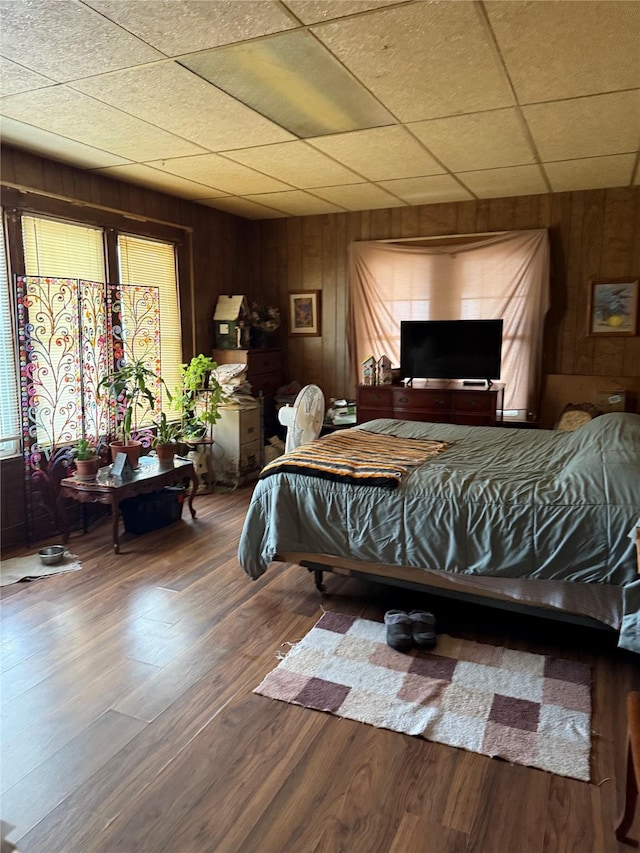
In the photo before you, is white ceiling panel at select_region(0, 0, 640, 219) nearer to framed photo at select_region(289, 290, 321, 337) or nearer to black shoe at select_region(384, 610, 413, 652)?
framed photo at select_region(289, 290, 321, 337)

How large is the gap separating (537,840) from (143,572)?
247 cm

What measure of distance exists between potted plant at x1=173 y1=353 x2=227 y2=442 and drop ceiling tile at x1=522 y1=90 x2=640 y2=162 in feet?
9.79

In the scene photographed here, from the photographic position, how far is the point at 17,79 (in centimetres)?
263

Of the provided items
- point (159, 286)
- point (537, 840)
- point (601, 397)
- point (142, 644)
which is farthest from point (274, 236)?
point (537, 840)

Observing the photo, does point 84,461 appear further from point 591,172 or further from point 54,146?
point 591,172

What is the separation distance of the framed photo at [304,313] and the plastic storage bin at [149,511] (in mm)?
2489

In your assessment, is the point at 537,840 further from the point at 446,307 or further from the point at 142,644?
the point at 446,307

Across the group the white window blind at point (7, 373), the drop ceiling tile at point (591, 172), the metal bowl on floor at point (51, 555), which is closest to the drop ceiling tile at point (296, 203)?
the drop ceiling tile at point (591, 172)

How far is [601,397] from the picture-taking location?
4.91 m

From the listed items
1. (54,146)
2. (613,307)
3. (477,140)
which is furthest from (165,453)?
(613,307)

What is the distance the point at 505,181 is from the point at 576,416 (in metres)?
1.91

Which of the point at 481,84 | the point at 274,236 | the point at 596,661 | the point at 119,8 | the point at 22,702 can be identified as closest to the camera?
the point at 119,8

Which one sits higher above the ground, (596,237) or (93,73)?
(93,73)

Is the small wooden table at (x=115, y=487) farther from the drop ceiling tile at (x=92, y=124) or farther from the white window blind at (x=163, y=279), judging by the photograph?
the drop ceiling tile at (x=92, y=124)
